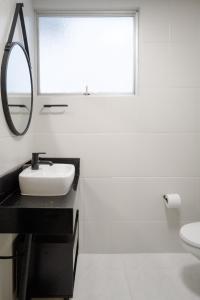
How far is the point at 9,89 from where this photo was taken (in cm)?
158

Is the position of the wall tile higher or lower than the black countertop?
lower

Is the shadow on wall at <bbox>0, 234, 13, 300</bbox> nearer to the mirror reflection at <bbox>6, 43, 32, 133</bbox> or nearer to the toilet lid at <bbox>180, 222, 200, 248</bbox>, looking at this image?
the mirror reflection at <bbox>6, 43, 32, 133</bbox>

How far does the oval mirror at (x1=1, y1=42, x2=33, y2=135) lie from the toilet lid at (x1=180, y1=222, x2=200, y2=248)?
1.40 meters

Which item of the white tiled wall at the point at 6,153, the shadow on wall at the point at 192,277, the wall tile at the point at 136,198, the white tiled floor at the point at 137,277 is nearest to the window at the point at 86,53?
the white tiled wall at the point at 6,153

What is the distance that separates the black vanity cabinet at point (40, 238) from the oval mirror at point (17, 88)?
14.4 inches

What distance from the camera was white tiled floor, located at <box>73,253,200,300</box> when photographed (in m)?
1.78

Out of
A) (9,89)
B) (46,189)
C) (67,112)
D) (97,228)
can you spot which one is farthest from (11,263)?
(67,112)

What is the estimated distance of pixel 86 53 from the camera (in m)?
2.29

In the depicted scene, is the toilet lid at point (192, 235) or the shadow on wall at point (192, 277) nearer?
the toilet lid at point (192, 235)

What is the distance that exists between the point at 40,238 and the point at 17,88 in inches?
40.9

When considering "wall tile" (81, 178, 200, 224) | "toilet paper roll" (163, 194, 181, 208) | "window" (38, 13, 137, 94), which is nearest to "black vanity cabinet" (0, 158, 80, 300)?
"wall tile" (81, 178, 200, 224)

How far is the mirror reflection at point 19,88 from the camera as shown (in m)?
1.59

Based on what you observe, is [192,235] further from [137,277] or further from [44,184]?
[44,184]

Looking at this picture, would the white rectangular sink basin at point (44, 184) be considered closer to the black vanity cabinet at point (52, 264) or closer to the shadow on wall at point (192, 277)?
the black vanity cabinet at point (52, 264)
